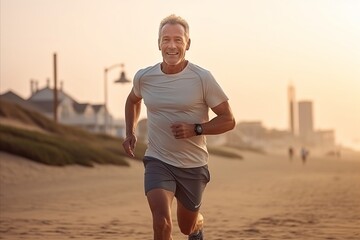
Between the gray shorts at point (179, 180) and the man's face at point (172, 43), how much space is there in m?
0.83

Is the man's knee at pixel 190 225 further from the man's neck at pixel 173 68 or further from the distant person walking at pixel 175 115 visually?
the man's neck at pixel 173 68

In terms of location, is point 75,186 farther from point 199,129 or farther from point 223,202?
point 199,129

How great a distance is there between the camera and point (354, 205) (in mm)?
15422

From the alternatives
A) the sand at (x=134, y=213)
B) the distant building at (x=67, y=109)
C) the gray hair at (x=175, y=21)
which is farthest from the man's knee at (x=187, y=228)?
the distant building at (x=67, y=109)

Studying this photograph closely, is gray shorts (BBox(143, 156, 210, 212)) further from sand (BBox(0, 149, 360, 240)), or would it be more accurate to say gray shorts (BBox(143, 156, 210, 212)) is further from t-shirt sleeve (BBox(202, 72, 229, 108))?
sand (BBox(0, 149, 360, 240))

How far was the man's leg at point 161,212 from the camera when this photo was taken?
19.4 feet

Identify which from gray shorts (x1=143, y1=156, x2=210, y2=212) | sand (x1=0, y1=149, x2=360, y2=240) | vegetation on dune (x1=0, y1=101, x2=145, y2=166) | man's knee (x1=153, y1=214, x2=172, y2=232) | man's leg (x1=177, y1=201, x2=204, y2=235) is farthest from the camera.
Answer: vegetation on dune (x1=0, y1=101, x2=145, y2=166)

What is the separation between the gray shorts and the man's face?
83 centimetres

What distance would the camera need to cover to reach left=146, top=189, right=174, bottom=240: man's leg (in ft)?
19.4

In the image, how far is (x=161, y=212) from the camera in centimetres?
595

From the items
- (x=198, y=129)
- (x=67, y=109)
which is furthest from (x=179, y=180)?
(x=67, y=109)

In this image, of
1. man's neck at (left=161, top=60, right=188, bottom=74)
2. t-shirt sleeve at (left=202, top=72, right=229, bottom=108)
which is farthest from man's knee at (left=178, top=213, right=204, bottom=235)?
man's neck at (left=161, top=60, right=188, bottom=74)

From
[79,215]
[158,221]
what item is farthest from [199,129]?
[79,215]

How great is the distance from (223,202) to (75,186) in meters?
6.88
